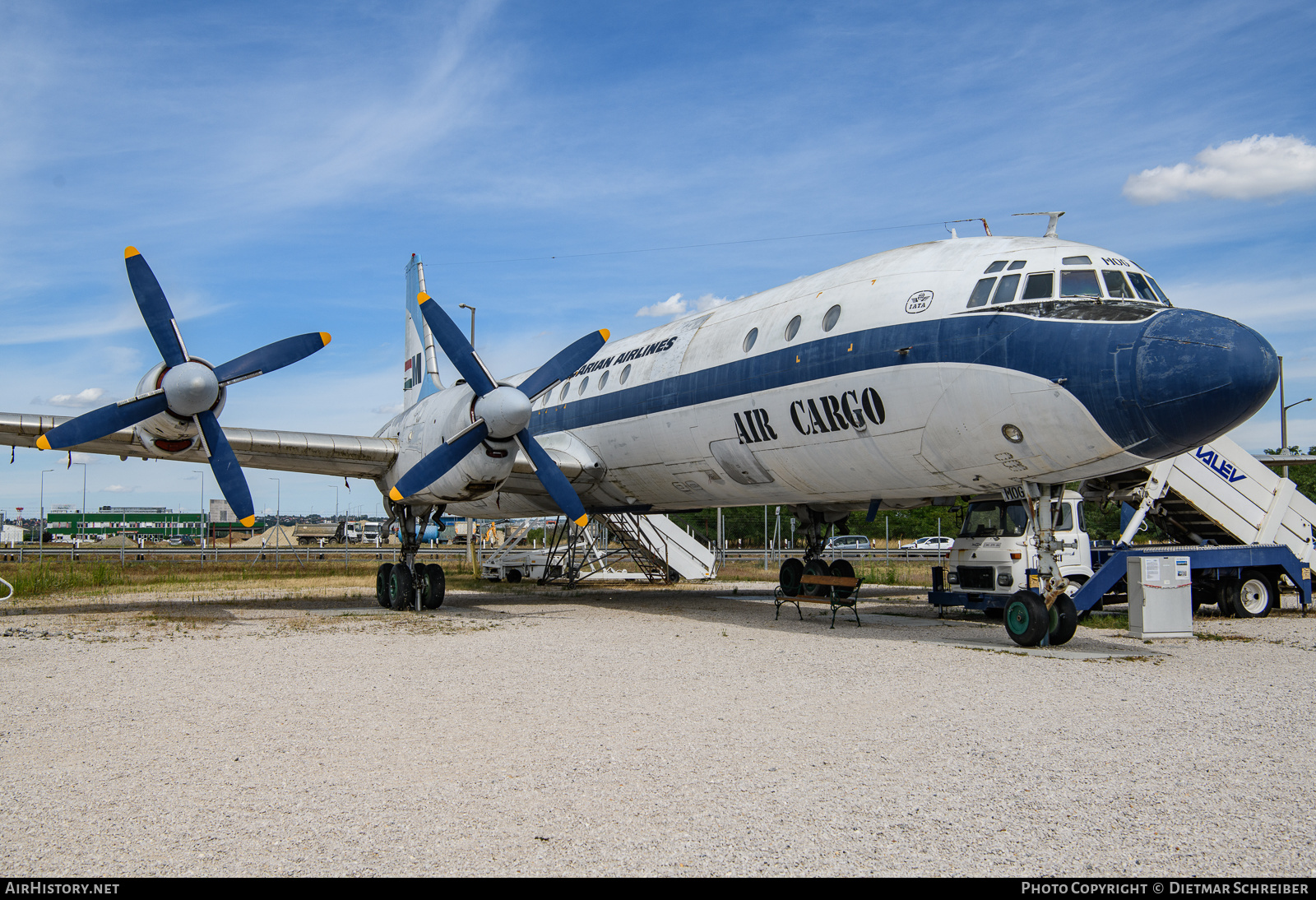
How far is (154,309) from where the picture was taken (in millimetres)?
14023

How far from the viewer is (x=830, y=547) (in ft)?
173

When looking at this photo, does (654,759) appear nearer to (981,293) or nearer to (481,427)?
(981,293)

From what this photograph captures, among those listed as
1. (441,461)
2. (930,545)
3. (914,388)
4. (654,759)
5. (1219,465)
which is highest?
(914,388)

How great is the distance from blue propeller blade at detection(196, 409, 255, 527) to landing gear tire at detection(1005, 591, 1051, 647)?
10.6m

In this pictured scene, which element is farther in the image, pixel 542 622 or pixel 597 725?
pixel 542 622

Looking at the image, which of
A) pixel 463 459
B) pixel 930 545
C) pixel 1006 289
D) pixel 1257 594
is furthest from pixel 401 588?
pixel 930 545

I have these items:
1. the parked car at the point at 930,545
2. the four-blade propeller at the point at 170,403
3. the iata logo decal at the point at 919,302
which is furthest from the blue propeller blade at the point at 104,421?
the parked car at the point at 930,545

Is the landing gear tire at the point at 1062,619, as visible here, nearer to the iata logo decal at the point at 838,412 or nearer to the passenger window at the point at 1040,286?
the iata logo decal at the point at 838,412

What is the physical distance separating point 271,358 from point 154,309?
69.8 inches

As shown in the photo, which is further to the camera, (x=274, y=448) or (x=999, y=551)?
Answer: (x=274, y=448)

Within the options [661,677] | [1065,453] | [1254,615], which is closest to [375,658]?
[661,677]

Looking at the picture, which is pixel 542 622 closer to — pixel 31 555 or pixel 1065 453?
pixel 1065 453

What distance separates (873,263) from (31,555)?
52.9 meters

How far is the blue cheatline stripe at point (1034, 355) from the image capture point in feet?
32.4
